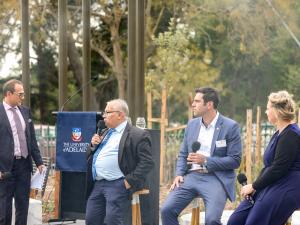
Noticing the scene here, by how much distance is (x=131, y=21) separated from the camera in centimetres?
1020

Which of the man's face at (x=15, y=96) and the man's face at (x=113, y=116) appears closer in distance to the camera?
the man's face at (x=113, y=116)

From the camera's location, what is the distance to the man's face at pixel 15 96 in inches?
338

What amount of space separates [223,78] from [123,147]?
2598cm

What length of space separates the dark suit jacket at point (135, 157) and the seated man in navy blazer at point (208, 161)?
348 millimetres

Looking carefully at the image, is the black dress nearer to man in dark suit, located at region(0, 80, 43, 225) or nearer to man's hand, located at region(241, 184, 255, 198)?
man's hand, located at region(241, 184, 255, 198)

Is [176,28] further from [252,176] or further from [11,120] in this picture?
[11,120]

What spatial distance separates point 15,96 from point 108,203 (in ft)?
6.20

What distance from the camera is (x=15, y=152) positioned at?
28.1 ft

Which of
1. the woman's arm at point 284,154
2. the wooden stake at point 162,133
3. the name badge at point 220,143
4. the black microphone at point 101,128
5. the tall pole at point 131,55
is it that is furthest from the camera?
the wooden stake at point 162,133

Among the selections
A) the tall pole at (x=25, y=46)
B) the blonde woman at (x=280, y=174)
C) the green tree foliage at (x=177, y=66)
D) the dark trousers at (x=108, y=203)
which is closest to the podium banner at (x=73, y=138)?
the dark trousers at (x=108, y=203)

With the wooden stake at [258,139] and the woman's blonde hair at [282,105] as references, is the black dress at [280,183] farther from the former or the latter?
the wooden stake at [258,139]

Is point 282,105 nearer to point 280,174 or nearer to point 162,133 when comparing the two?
point 280,174

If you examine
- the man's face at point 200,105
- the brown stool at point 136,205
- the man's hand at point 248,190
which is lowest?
the brown stool at point 136,205

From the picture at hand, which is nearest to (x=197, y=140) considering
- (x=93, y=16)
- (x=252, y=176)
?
(x=252, y=176)
